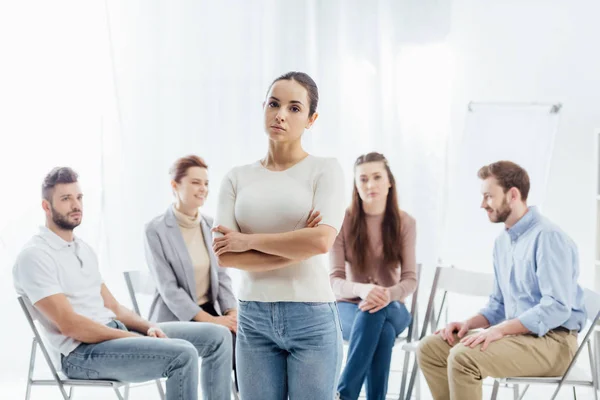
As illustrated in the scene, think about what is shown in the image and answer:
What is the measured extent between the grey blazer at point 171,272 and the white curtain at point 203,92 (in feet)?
3.80

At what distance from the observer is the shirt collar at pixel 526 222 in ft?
9.95

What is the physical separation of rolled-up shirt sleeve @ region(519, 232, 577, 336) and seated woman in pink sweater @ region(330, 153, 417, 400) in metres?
0.70

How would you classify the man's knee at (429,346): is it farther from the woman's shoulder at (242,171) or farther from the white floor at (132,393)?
the woman's shoulder at (242,171)

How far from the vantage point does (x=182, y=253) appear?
3373 mm

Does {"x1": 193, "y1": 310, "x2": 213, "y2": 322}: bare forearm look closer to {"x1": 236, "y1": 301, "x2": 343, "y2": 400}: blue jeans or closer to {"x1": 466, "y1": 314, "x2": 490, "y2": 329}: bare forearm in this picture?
{"x1": 466, "y1": 314, "x2": 490, "y2": 329}: bare forearm

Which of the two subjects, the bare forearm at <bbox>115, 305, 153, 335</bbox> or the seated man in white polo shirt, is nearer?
the seated man in white polo shirt

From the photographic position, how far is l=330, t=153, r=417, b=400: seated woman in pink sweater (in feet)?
11.0

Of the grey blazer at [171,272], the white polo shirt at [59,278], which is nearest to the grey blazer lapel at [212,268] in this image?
the grey blazer at [171,272]

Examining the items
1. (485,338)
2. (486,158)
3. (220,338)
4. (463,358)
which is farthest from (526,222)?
(220,338)

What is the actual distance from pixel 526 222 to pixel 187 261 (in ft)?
4.98

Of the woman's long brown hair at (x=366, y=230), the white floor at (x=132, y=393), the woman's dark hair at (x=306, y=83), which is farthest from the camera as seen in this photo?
the white floor at (x=132, y=393)

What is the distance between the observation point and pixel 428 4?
4535mm

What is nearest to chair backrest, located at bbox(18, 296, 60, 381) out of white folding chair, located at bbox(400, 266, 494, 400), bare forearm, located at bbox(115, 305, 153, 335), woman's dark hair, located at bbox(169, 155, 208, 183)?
bare forearm, located at bbox(115, 305, 153, 335)

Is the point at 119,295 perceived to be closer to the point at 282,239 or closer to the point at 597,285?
the point at 597,285
